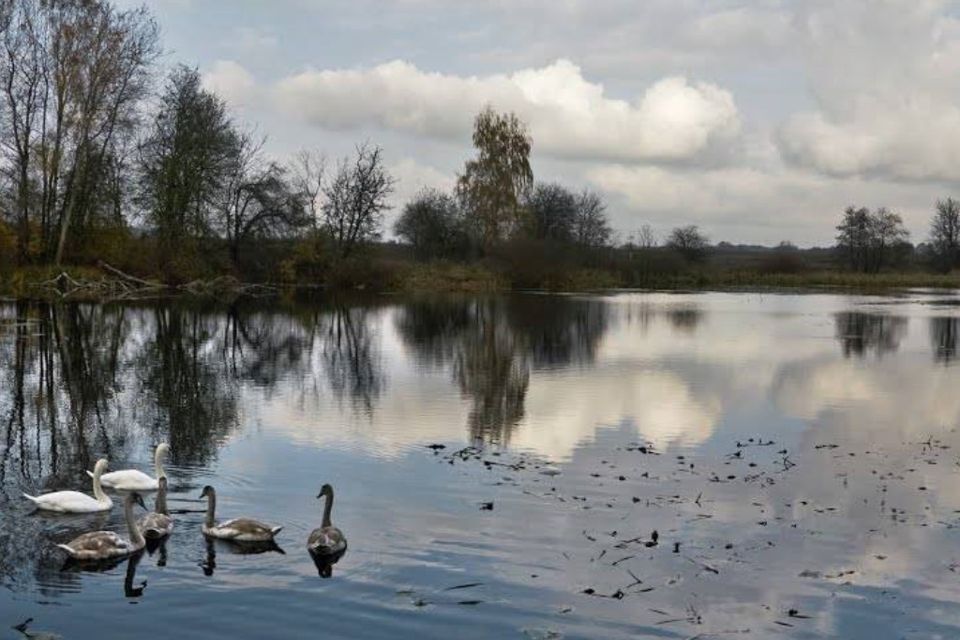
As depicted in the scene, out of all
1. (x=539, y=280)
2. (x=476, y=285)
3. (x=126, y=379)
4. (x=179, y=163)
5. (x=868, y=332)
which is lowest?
(x=126, y=379)

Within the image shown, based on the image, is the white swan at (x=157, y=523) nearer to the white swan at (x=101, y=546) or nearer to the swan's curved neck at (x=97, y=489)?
the white swan at (x=101, y=546)

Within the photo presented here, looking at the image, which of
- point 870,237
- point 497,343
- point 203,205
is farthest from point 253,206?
point 870,237

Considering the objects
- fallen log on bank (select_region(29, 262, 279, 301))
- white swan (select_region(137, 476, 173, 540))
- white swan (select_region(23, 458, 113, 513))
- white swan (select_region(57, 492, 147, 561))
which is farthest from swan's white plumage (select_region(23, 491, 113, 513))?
fallen log on bank (select_region(29, 262, 279, 301))

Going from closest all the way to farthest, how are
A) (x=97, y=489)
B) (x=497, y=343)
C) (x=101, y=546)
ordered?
1. (x=101, y=546)
2. (x=97, y=489)
3. (x=497, y=343)

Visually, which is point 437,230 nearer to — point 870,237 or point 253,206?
point 253,206

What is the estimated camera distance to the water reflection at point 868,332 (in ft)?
92.5

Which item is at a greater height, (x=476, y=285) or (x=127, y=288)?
(x=476, y=285)

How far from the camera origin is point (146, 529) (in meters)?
8.92

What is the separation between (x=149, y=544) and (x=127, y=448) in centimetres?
453

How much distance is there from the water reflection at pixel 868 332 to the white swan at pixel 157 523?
70.7ft

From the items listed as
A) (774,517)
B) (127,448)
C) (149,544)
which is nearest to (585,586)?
(774,517)

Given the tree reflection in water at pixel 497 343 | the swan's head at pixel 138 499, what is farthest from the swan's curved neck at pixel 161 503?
the tree reflection in water at pixel 497 343

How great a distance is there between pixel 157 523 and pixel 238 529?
2.80 ft

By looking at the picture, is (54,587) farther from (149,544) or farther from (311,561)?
(311,561)
